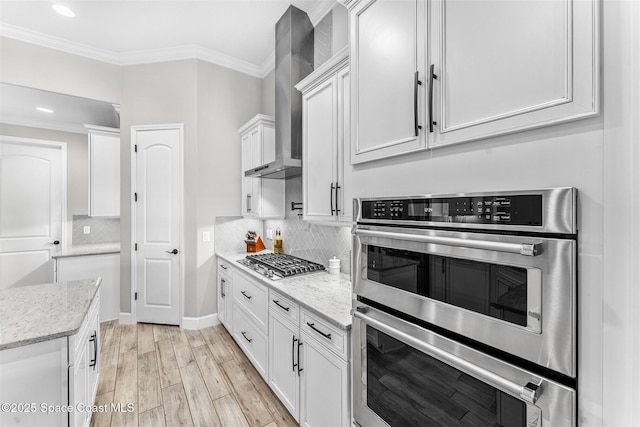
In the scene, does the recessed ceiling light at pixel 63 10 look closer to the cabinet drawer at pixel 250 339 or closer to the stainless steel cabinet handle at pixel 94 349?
the stainless steel cabinet handle at pixel 94 349

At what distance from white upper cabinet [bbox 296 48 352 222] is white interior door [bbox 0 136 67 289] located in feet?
14.6

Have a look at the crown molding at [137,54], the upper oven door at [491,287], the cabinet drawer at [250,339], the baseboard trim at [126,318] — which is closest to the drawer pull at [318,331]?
the upper oven door at [491,287]

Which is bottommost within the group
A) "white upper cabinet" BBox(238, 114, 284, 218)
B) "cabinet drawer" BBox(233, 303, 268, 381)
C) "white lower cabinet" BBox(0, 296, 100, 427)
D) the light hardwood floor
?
the light hardwood floor

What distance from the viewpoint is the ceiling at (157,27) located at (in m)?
2.62

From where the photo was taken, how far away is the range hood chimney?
2.56 meters

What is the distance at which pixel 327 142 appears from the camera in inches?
75.8

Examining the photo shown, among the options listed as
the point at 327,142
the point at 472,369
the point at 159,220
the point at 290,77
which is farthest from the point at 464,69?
the point at 159,220

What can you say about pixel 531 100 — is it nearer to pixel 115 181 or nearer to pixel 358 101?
pixel 358 101

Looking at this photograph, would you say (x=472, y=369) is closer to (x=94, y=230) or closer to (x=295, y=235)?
(x=295, y=235)

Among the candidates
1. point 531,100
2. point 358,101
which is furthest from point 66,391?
point 531,100

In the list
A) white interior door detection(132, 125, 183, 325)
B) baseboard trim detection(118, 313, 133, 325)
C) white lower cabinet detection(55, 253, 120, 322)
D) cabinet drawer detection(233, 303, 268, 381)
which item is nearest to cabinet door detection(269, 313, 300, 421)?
cabinet drawer detection(233, 303, 268, 381)

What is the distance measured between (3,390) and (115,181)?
314 cm

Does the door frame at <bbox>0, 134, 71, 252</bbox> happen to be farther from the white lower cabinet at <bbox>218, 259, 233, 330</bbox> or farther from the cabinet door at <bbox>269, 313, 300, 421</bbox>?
the cabinet door at <bbox>269, 313, 300, 421</bbox>

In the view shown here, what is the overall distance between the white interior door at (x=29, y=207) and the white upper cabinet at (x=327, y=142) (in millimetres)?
4464
